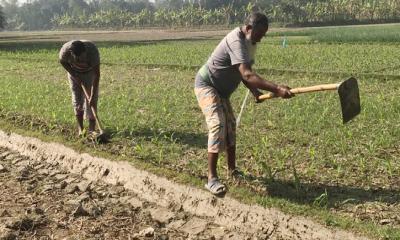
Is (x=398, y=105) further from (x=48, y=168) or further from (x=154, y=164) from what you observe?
(x=48, y=168)

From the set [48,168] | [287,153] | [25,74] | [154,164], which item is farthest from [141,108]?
[25,74]

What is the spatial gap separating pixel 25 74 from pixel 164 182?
10.4 meters

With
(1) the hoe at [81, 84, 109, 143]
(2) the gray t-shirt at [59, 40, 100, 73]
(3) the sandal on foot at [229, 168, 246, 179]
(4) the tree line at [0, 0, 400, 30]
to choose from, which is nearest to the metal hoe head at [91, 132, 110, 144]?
(1) the hoe at [81, 84, 109, 143]

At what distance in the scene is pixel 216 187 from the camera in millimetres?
4234

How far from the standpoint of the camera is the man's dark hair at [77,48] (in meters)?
5.54

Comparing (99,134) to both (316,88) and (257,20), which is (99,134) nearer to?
(257,20)

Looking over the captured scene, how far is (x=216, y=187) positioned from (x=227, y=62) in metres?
1.15

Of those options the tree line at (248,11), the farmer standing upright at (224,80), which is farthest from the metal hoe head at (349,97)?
the tree line at (248,11)

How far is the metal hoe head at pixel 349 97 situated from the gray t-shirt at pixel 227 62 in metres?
0.81

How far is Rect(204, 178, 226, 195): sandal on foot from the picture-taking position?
13.9 feet

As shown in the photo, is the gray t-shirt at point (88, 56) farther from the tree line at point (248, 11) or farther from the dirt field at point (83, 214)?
the tree line at point (248, 11)

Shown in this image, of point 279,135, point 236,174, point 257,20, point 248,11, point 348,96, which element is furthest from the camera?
point 248,11

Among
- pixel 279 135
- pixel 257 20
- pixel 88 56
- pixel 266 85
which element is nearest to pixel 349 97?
pixel 266 85

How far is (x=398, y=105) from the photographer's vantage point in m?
7.28
